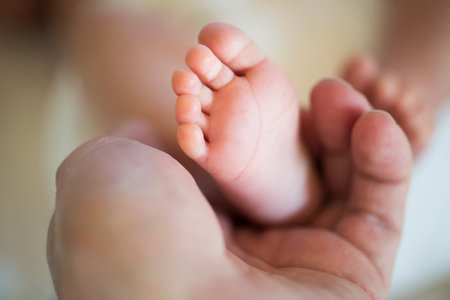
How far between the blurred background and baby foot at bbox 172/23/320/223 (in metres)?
0.16

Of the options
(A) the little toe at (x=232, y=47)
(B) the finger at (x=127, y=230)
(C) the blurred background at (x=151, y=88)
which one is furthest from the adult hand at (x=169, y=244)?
(C) the blurred background at (x=151, y=88)

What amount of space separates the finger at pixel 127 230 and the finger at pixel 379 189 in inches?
7.8

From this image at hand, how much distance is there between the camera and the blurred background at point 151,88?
0.65 meters

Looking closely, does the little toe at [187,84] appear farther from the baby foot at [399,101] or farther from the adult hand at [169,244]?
the baby foot at [399,101]

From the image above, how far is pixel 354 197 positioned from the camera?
496 millimetres

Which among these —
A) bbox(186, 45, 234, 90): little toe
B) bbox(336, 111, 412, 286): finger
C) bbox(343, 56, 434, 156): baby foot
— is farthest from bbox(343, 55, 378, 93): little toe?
bbox(186, 45, 234, 90): little toe

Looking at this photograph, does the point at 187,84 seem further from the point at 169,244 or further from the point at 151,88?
the point at 151,88

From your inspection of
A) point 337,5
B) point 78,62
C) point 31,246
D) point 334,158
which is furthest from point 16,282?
point 337,5

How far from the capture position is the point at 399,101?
0.62 metres

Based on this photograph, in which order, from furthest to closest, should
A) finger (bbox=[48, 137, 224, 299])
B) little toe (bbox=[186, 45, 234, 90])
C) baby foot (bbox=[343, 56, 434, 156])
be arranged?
baby foot (bbox=[343, 56, 434, 156]) < little toe (bbox=[186, 45, 234, 90]) < finger (bbox=[48, 137, 224, 299])

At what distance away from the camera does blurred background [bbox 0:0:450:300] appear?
65 cm

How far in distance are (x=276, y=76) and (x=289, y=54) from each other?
0.36 meters

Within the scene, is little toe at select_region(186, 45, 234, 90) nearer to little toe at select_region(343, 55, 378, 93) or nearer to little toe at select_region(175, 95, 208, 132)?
little toe at select_region(175, 95, 208, 132)

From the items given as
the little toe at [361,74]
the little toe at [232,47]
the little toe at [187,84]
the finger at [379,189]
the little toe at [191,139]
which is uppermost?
the little toe at [232,47]
